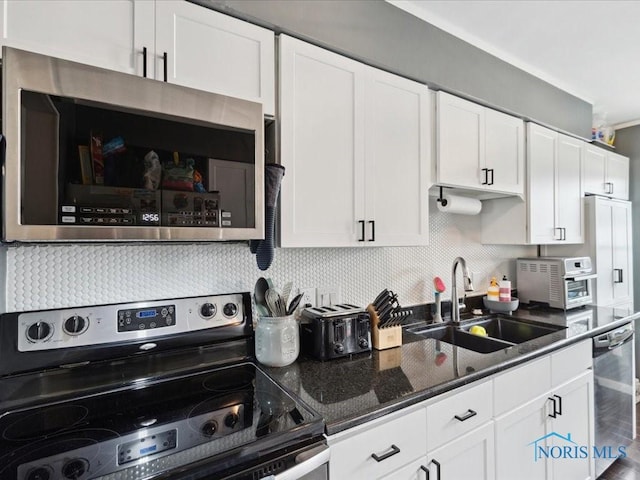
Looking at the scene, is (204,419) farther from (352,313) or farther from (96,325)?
(352,313)

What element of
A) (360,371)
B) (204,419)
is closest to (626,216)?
(360,371)

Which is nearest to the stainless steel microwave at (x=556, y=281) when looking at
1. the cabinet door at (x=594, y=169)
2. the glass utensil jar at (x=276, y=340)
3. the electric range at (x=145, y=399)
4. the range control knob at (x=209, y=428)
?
the cabinet door at (x=594, y=169)

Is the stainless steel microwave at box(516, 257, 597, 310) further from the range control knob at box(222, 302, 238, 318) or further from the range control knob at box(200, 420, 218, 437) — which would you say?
the range control knob at box(200, 420, 218, 437)

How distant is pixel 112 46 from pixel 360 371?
131 cm

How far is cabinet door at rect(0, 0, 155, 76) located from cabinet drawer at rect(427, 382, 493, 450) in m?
1.42

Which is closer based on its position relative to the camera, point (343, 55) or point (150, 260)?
point (150, 260)

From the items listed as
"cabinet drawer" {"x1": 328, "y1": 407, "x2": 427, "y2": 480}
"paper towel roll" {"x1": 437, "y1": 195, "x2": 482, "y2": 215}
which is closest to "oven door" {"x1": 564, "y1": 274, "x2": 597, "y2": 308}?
"paper towel roll" {"x1": 437, "y1": 195, "x2": 482, "y2": 215}

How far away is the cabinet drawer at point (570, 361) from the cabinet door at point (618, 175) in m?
1.89

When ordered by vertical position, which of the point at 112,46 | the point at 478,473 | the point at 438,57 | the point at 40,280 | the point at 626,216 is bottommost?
the point at 478,473

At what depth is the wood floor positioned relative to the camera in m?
2.00

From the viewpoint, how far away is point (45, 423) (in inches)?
35.8

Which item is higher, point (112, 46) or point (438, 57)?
point (438, 57)

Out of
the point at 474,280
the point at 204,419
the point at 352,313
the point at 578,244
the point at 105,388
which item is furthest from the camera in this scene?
the point at 578,244

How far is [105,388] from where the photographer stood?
41.8 inches
